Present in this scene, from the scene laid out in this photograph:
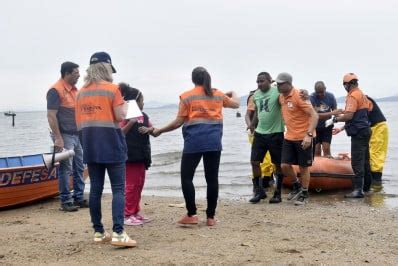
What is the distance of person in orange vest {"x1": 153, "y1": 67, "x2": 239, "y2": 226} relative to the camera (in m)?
5.97

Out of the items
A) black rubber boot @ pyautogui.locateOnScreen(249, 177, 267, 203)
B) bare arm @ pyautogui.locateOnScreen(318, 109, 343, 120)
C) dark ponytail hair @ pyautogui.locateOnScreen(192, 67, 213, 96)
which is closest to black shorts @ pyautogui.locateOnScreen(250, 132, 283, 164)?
black rubber boot @ pyautogui.locateOnScreen(249, 177, 267, 203)

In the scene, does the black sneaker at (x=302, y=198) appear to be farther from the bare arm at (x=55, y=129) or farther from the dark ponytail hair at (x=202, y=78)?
the bare arm at (x=55, y=129)

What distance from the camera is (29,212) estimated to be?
25.0 feet

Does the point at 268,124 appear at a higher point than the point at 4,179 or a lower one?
higher

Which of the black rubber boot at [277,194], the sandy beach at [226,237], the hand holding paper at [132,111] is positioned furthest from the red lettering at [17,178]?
the black rubber boot at [277,194]

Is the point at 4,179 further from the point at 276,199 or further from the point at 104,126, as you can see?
the point at 276,199

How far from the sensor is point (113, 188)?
203 inches

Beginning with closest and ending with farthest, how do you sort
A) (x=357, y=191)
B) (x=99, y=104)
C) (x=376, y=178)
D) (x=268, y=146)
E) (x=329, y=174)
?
(x=99, y=104) → (x=268, y=146) → (x=357, y=191) → (x=329, y=174) → (x=376, y=178)

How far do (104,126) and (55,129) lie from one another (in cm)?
232

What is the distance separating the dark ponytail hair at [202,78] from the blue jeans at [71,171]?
7.64ft


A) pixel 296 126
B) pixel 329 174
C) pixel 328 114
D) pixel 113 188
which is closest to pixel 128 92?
pixel 113 188

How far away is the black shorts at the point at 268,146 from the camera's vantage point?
25.5 ft

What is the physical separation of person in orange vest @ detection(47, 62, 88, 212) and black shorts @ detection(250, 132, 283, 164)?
268cm

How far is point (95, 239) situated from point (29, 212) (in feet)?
8.78
